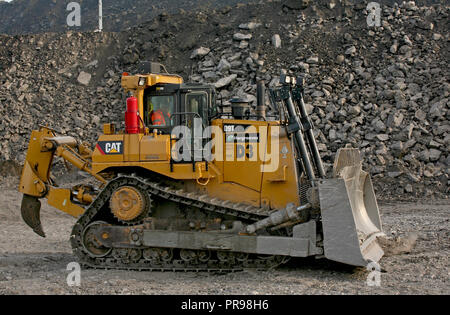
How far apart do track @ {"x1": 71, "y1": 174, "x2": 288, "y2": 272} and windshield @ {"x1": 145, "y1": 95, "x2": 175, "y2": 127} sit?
105 centimetres

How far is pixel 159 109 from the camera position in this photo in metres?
9.65

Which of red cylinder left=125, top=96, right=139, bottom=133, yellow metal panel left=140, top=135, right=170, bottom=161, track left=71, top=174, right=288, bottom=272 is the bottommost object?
track left=71, top=174, right=288, bottom=272

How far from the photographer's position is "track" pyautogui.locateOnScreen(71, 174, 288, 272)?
879cm

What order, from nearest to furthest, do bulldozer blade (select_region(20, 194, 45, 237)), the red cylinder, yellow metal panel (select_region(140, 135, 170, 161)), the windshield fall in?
yellow metal panel (select_region(140, 135, 170, 161)), the red cylinder, the windshield, bulldozer blade (select_region(20, 194, 45, 237))

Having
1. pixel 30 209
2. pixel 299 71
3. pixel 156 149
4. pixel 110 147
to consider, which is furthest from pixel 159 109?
pixel 299 71

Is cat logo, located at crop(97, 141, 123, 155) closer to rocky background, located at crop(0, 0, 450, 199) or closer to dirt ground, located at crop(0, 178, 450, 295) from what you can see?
dirt ground, located at crop(0, 178, 450, 295)

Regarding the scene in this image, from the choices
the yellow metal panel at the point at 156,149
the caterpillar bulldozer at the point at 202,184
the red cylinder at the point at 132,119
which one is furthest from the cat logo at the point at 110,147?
the yellow metal panel at the point at 156,149

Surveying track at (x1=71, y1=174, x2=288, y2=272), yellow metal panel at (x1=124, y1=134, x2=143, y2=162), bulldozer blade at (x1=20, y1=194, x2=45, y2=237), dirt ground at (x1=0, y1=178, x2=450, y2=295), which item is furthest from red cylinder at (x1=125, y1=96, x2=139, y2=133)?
bulldozer blade at (x1=20, y1=194, x2=45, y2=237)

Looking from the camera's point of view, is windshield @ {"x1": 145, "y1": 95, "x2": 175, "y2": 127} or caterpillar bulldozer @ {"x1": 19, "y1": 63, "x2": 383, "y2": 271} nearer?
caterpillar bulldozer @ {"x1": 19, "y1": 63, "x2": 383, "y2": 271}

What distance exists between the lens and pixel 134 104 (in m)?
9.31

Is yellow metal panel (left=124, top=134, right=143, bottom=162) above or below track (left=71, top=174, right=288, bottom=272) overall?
above

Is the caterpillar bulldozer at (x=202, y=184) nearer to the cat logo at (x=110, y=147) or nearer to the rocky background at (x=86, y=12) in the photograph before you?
the cat logo at (x=110, y=147)

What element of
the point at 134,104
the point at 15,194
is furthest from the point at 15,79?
the point at 134,104

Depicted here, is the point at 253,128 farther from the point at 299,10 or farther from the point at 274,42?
the point at 299,10
